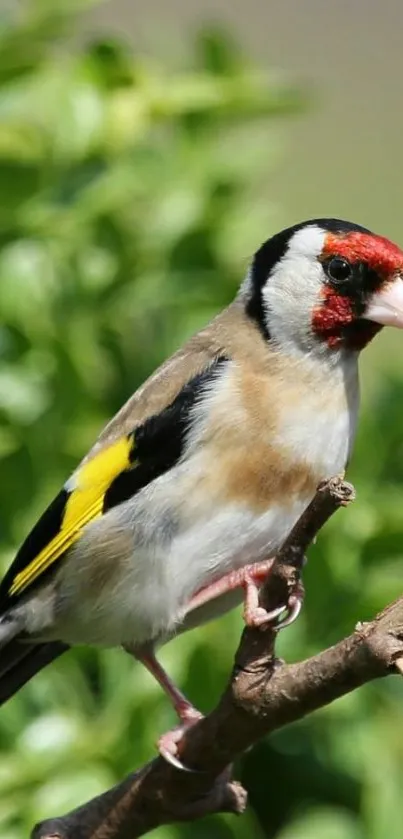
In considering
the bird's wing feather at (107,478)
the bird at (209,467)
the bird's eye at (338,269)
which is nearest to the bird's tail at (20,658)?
the bird at (209,467)

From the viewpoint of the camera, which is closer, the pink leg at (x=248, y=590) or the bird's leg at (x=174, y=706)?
the pink leg at (x=248, y=590)

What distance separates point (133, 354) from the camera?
408cm

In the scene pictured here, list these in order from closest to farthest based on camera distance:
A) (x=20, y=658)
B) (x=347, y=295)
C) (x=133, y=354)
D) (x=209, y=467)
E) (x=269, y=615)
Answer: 1. (x=269, y=615)
2. (x=209, y=467)
3. (x=347, y=295)
4. (x=20, y=658)
5. (x=133, y=354)

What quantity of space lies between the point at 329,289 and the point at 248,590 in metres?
0.76

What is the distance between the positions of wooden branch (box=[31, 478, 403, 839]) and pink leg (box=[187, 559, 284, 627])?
2 centimetres

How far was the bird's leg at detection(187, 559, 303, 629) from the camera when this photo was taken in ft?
9.19

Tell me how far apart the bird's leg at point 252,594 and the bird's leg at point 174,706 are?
6.0 inches

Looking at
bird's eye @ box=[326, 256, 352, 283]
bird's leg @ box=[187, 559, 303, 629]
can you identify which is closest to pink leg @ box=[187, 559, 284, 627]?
bird's leg @ box=[187, 559, 303, 629]

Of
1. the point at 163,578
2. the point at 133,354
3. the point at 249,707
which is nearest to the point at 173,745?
the point at 249,707

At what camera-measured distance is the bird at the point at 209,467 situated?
3.34 meters

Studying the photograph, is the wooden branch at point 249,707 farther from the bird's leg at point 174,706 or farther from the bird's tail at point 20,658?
the bird's tail at point 20,658

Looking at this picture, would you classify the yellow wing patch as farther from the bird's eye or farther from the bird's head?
the bird's eye

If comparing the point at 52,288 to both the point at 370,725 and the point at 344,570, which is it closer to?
the point at 344,570

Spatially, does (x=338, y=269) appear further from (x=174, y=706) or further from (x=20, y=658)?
(x=20, y=658)
